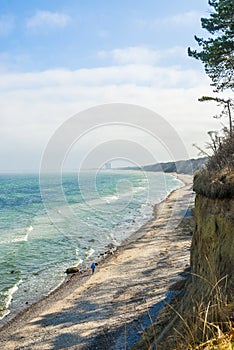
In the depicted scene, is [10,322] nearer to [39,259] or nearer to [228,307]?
[39,259]

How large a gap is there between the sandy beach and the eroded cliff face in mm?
2108

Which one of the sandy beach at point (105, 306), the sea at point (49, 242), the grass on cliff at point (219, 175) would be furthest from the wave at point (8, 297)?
the grass on cliff at point (219, 175)

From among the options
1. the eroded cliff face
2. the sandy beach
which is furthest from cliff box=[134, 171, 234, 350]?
the sandy beach

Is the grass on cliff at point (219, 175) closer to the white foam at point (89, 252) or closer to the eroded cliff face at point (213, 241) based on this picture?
the eroded cliff face at point (213, 241)

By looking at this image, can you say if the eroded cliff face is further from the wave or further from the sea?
the sea

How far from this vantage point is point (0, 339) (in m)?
13.6

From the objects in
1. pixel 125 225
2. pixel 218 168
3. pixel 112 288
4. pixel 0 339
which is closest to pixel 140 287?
pixel 112 288

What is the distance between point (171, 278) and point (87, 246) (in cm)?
1355

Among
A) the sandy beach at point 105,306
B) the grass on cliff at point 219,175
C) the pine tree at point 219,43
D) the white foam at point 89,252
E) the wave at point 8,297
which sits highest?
the pine tree at point 219,43

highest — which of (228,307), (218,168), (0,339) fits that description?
(218,168)

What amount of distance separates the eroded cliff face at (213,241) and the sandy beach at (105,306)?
6.92 feet

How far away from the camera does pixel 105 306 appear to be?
15422 millimetres

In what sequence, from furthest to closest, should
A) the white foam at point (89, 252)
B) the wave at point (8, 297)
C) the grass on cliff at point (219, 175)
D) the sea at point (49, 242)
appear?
the white foam at point (89, 252) → the sea at point (49, 242) → the wave at point (8, 297) → the grass on cliff at point (219, 175)

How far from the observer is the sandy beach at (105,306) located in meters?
12.4
